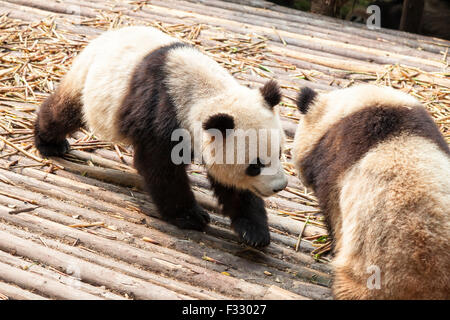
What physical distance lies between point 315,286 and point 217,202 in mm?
1082

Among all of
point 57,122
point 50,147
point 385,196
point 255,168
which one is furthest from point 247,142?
point 50,147

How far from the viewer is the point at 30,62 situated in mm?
6188

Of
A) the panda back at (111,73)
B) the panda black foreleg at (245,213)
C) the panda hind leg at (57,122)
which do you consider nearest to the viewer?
the panda black foreleg at (245,213)

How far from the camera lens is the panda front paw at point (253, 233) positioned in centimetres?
388

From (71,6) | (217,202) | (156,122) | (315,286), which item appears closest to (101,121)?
(156,122)

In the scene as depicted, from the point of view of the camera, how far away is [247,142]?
12.1ft

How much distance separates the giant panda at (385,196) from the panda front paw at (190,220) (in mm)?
948

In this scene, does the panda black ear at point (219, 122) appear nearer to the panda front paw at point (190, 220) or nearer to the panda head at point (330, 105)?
the panda head at point (330, 105)

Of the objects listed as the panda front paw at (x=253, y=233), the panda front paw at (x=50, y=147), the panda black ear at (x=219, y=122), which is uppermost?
the panda black ear at (x=219, y=122)

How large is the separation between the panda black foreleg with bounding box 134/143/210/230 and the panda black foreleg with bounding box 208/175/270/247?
0.61 feet

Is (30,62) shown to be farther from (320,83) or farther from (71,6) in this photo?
(320,83)

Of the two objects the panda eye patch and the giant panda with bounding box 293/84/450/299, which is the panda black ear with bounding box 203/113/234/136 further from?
the giant panda with bounding box 293/84/450/299
